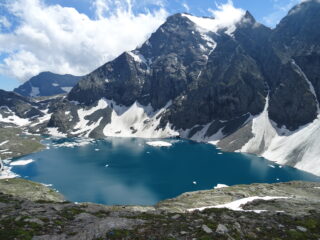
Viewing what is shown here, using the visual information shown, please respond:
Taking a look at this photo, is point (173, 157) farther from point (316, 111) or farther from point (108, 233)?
point (108, 233)

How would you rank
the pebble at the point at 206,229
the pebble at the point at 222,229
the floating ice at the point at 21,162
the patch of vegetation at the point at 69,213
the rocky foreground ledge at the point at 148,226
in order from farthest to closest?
the floating ice at the point at 21,162, the patch of vegetation at the point at 69,213, the pebble at the point at 222,229, the pebble at the point at 206,229, the rocky foreground ledge at the point at 148,226

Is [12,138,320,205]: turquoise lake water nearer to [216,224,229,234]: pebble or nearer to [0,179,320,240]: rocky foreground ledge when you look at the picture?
[0,179,320,240]: rocky foreground ledge

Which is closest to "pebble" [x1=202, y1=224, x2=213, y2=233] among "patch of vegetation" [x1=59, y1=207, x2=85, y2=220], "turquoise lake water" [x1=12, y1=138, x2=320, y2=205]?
"patch of vegetation" [x1=59, y1=207, x2=85, y2=220]

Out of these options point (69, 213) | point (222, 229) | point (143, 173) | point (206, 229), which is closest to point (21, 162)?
point (143, 173)

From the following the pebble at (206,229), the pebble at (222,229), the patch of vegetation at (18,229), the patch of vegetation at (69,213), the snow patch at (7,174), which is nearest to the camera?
the patch of vegetation at (18,229)

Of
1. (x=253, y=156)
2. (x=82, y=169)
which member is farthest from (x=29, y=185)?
(x=253, y=156)

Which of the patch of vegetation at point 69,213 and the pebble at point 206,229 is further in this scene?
the patch of vegetation at point 69,213

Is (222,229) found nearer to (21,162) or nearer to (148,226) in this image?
(148,226)

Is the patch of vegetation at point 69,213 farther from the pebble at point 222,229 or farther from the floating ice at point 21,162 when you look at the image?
A: the floating ice at point 21,162

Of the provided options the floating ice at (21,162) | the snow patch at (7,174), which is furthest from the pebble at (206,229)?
the floating ice at (21,162)
